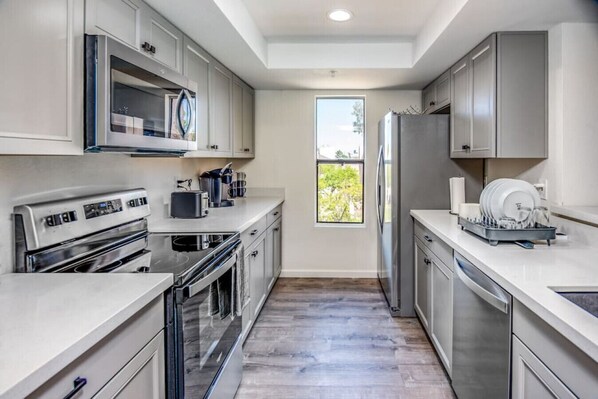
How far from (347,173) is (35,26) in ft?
11.9

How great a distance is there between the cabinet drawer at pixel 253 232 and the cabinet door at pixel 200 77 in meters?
0.62

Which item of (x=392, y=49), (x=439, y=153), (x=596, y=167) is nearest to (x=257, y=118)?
(x=392, y=49)

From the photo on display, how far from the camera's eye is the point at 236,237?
2234 millimetres

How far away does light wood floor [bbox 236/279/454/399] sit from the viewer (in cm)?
229

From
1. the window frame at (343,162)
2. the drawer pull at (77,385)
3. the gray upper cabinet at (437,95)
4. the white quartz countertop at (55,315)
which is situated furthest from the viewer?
the window frame at (343,162)

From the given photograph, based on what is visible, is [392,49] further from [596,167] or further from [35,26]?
[35,26]

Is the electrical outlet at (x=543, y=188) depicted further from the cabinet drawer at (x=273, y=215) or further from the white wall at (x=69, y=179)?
the white wall at (x=69, y=179)

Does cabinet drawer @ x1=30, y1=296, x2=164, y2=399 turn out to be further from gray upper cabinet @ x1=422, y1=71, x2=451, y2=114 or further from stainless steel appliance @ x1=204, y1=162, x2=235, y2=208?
gray upper cabinet @ x1=422, y1=71, x2=451, y2=114

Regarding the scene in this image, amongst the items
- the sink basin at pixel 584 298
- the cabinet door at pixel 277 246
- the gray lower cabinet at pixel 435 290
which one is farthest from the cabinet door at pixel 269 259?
the sink basin at pixel 584 298

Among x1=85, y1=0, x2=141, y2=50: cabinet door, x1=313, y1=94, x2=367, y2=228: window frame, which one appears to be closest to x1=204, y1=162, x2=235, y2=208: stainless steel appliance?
x1=313, y1=94, x2=367, y2=228: window frame

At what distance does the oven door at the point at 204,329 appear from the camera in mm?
1431

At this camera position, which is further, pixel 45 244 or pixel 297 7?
pixel 297 7

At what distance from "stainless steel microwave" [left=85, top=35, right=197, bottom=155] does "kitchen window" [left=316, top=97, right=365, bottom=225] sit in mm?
2501

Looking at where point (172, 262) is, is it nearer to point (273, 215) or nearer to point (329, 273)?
point (273, 215)
